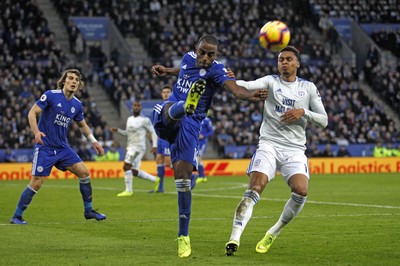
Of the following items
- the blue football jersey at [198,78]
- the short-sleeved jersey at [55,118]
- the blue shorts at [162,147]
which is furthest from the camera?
the blue shorts at [162,147]

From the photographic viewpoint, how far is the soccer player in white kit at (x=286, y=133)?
1098cm

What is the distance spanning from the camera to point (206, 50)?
35.4ft

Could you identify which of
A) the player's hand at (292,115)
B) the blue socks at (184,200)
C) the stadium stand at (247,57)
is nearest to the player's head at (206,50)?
the player's hand at (292,115)

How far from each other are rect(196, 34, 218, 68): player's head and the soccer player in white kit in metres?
0.55

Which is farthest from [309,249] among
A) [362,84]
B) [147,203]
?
[362,84]

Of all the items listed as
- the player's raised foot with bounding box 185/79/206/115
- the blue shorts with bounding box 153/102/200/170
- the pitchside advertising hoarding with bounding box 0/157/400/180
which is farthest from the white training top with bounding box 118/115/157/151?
the player's raised foot with bounding box 185/79/206/115

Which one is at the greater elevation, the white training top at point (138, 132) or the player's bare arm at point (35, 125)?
the player's bare arm at point (35, 125)

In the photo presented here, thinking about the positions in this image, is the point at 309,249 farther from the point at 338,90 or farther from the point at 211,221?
the point at 338,90

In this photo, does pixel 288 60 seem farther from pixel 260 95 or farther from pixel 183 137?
pixel 183 137

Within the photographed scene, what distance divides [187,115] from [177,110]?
14 cm

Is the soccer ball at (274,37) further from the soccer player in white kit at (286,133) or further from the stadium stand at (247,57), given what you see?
the stadium stand at (247,57)

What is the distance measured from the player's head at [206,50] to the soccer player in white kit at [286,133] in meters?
0.55

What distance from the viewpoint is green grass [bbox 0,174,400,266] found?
10.6 metres

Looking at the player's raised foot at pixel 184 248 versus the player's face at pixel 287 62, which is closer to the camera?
the player's raised foot at pixel 184 248
